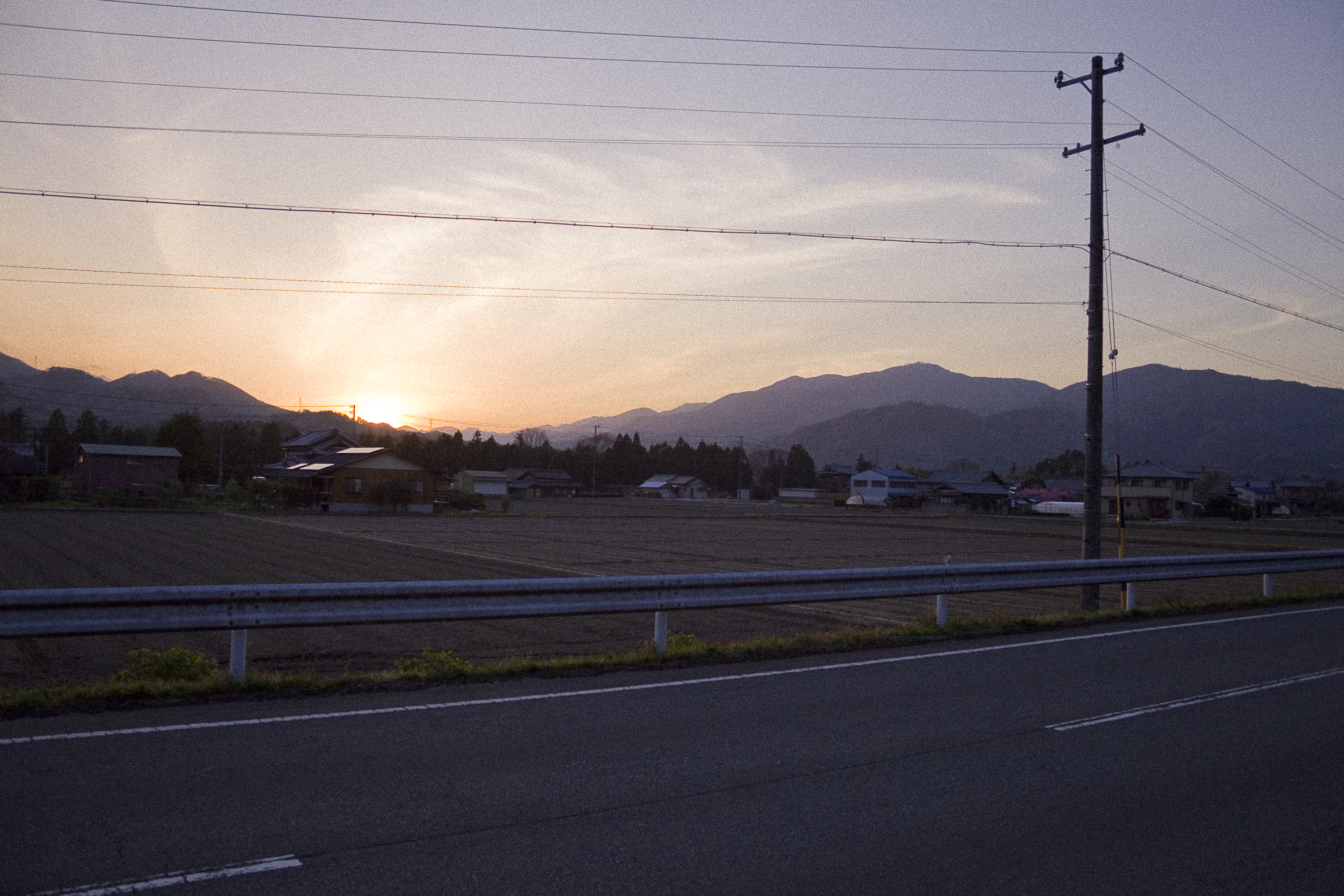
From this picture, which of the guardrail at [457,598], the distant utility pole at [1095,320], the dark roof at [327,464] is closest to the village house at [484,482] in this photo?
the dark roof at [327,464]

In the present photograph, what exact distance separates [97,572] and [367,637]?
1145 centimetres

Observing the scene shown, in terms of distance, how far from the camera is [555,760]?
18.7 feet

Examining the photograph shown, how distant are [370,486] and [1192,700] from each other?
65.8 meters

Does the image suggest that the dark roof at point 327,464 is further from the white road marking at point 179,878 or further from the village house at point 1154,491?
the village house at point 1154,491

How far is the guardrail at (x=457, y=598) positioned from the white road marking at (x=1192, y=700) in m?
3.90

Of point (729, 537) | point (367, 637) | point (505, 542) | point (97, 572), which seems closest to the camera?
point (367, 637)

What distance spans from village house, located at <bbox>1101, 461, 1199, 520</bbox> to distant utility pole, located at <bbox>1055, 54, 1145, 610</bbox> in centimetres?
7974

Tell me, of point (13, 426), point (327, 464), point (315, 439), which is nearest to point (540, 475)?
point (315, 439)

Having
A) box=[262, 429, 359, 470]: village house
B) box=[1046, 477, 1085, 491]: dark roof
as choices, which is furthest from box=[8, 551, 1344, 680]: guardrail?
box=[1046, 477, 1085, 491]: dark roof

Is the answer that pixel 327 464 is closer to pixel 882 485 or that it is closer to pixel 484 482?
pixel 484 482

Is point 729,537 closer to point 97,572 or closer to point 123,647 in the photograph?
point 97,572

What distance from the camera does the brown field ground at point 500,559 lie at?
11.2m

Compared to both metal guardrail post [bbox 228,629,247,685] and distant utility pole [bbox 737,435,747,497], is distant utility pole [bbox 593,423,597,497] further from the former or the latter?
metal guardrail post [bbox 228,629,247,685]

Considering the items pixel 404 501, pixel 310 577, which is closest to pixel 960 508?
pixel 404 501
